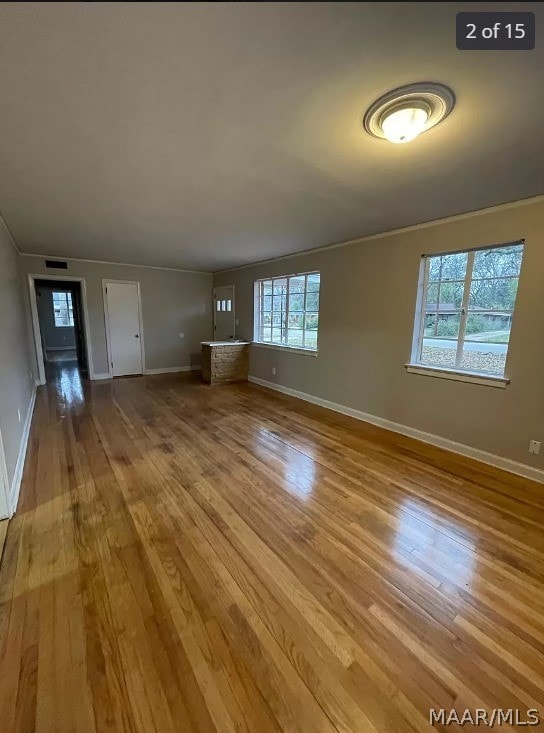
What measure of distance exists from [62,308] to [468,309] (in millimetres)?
11288

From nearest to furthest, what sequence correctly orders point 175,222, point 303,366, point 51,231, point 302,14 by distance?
1. point 302,14
2. point 175,222
3. point 51,231
4. point 303,366

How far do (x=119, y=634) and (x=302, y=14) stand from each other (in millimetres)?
2522

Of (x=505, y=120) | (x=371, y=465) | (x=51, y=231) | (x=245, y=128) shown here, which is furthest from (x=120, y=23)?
(x=51, y=231)

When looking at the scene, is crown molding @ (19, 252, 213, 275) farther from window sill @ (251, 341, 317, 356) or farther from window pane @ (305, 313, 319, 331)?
window pane @ (305, 313, 319, 331)

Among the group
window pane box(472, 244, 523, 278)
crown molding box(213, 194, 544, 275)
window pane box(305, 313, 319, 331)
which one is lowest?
window pane box(305, 313, 319, 331)

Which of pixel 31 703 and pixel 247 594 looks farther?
pixel 247 594

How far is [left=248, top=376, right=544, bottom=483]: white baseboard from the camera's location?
2.74 metres

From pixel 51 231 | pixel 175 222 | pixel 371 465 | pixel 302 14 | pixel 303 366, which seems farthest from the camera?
pixel 303 366

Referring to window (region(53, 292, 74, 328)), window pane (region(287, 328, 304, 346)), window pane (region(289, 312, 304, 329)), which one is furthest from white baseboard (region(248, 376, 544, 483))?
window (region(53, 292, 74, 328))

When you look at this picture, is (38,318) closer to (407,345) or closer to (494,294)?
(407,345)

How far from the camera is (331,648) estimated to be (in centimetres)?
129

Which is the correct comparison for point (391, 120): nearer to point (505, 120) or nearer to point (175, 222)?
point (505, 120)

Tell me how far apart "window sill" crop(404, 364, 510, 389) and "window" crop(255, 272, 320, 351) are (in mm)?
1781

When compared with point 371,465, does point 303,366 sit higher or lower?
higher
